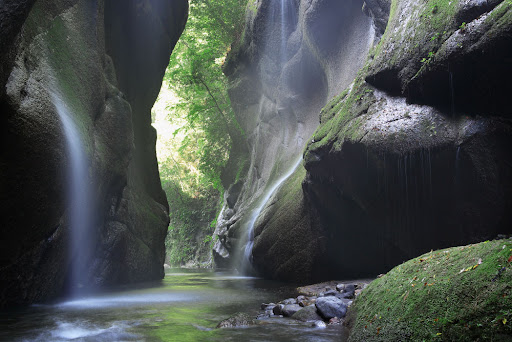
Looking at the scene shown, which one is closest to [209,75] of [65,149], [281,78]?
[281,78]

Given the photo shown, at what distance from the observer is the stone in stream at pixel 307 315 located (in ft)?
16.7

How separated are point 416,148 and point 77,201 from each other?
6.05 metres

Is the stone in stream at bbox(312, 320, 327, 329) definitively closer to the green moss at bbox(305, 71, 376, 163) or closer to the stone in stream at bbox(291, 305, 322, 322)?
the stone in stream at bbox(291, 305, 322, 322)

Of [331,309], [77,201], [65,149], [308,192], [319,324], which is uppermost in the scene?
[65,149]

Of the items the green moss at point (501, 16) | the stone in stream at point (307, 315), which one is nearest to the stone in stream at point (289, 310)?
the stone in stream at point (307, 315)

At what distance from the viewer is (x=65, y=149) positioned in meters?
5.66

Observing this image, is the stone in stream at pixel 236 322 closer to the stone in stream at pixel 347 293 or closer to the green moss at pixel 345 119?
the stone in stream at pixel 347 293

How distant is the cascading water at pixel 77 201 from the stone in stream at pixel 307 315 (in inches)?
155

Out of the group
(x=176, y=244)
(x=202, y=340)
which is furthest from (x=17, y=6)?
(x=176, y=244)

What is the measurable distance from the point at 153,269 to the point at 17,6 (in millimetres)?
9268

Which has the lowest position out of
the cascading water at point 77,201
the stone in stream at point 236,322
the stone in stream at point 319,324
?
the stone in stream at point 319,324

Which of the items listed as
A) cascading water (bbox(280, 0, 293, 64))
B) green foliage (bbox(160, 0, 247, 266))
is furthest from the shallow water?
green foliage (bbox(160, 0, 247, 266))

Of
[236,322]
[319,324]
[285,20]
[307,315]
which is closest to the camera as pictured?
[319,324]

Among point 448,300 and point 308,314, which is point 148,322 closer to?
point 308,314
